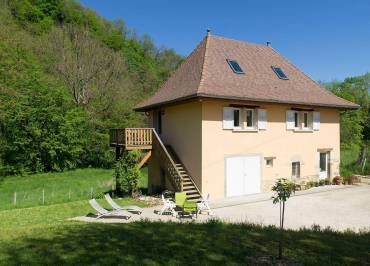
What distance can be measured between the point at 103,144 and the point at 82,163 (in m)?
3.02

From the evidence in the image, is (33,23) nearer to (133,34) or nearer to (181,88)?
(133,34)

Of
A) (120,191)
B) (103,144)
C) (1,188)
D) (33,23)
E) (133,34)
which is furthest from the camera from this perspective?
(133,34)

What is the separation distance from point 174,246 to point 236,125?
11.1m

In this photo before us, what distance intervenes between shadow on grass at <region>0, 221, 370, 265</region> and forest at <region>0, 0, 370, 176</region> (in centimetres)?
1860

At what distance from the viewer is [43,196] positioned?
16.4m

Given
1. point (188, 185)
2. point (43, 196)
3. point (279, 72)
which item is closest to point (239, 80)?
point (279, 72)

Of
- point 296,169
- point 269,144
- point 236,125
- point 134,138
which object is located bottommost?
point 296,169

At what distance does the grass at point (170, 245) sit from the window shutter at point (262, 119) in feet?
29.4

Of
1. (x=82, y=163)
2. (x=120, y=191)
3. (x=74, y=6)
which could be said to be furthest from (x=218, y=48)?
(x=74, y=6)

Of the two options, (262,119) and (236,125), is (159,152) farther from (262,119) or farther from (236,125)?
(262,119)

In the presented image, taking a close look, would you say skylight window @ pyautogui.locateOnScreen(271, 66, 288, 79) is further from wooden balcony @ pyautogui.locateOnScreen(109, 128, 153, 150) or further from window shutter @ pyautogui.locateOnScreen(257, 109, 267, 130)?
wooden balcony @ pyautogui.locateOnScreen(109, 128, 153, 150)

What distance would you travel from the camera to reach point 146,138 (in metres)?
18.1

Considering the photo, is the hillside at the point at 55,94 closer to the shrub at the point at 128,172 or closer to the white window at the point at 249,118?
the shrub at the point at 128,172

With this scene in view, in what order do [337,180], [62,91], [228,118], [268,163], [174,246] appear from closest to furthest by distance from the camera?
[174,246], [228,118], [268,163], [337,180], [62,91]
